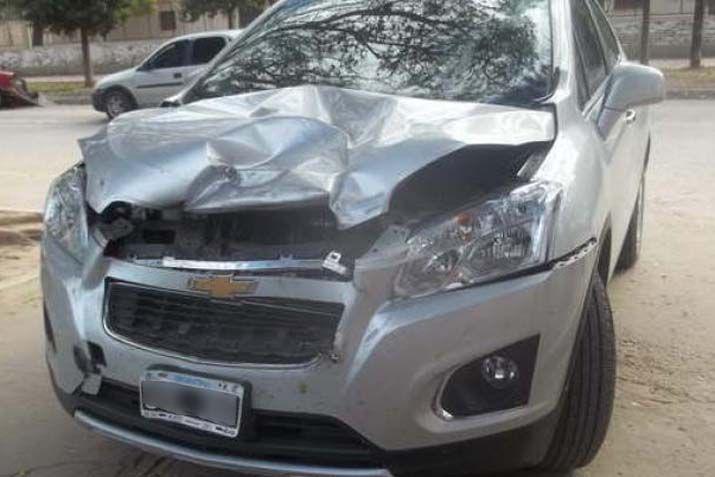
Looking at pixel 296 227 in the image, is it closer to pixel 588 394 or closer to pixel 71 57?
pixel 588 394

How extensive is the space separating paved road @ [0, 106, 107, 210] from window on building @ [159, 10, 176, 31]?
20529mm

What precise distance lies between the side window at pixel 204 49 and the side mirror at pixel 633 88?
572 inches

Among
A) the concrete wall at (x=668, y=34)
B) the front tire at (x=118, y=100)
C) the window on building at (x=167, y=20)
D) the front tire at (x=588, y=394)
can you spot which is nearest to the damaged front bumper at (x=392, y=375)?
the front tire at (x=588, y=394)

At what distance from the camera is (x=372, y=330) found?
2.48 metres

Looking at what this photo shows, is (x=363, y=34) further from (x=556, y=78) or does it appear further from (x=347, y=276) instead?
(x=347, y=276)

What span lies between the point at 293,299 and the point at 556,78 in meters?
1.47

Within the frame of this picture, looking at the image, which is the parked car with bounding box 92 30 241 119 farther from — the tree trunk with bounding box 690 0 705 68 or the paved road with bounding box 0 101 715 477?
the paved road with bounding box 0 101 715 477

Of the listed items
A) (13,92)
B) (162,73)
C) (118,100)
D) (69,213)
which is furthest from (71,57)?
(69,213)

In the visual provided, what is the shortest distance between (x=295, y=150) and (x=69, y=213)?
84 centimetres

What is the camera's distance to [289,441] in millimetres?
2602

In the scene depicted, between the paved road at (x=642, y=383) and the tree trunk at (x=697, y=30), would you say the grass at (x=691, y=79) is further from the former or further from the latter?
the paved road at (x=642, y=383)

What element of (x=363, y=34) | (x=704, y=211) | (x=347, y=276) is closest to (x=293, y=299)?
(x=347, y=276)

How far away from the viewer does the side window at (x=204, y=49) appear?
692 inches

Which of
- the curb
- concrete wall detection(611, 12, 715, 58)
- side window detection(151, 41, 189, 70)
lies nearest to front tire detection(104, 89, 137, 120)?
side window detection(151, 41, 189, 70)
